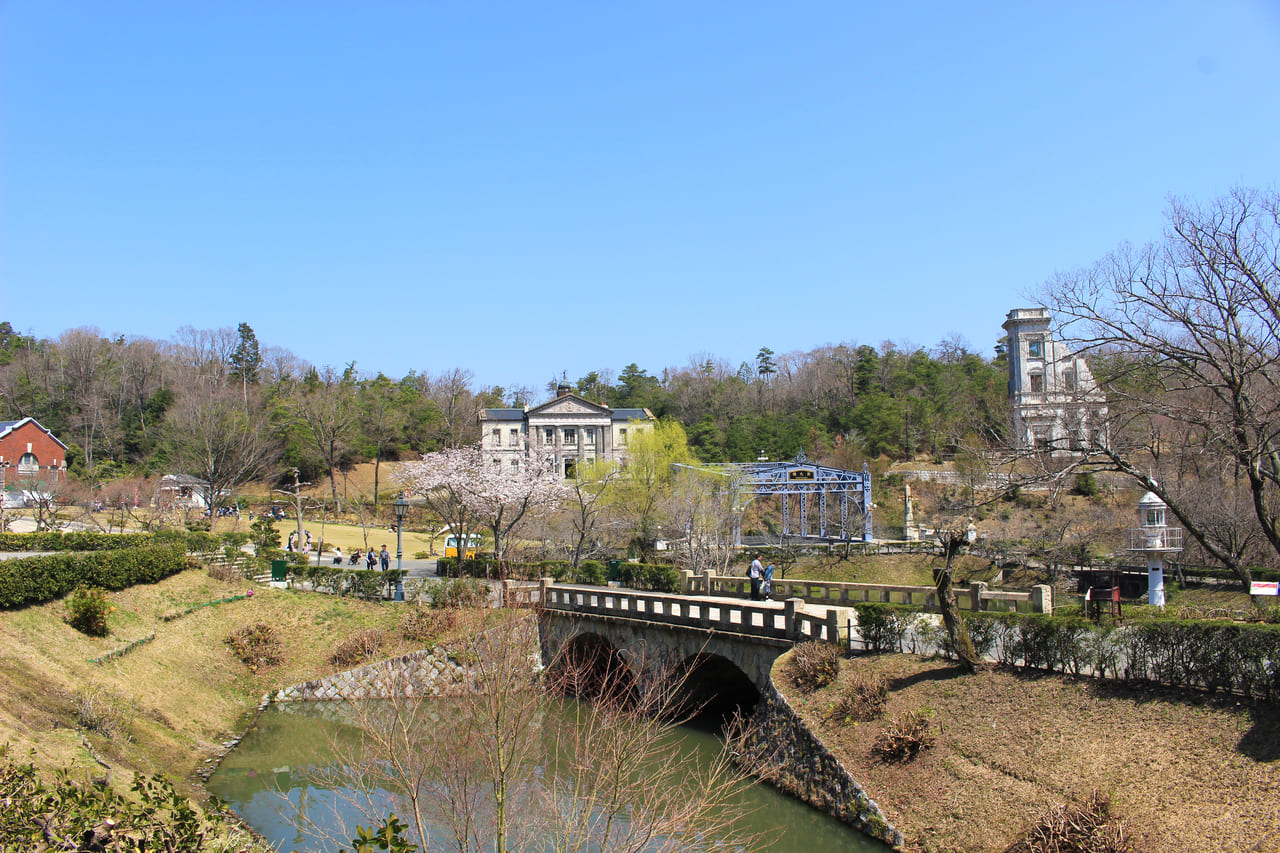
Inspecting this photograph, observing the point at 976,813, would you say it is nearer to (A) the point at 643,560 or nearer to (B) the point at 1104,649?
(B) the point at 1104,649

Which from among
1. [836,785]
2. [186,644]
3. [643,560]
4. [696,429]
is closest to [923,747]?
[836,785]

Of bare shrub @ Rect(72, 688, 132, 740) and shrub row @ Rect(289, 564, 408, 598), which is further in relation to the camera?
shrub row @ Rect(289, 564, 408, 598)

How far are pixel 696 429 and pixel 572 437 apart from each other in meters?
9.95

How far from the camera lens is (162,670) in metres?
22.4

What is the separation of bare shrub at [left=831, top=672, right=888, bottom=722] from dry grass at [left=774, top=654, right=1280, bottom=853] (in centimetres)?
16

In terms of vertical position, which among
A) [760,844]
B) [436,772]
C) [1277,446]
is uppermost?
[1277,446]

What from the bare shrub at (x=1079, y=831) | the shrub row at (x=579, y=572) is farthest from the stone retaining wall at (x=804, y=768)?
the shrub row at (x=579, y=572)

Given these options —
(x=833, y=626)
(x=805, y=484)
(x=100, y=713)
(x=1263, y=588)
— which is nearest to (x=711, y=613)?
(x=833, y=626)

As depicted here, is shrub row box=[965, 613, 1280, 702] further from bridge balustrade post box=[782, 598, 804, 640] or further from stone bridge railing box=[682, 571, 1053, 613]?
bridge balustrade post box=[782, 598, 804, 640]

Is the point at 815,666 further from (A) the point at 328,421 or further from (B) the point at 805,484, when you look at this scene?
(A) the point at 328,421

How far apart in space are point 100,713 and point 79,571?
8075mm

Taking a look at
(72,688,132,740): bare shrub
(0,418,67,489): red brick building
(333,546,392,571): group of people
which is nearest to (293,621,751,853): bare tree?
(72,688,132,740): bare shrub

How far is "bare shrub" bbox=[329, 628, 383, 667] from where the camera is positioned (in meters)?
26.3

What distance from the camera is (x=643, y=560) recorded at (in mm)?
42219
